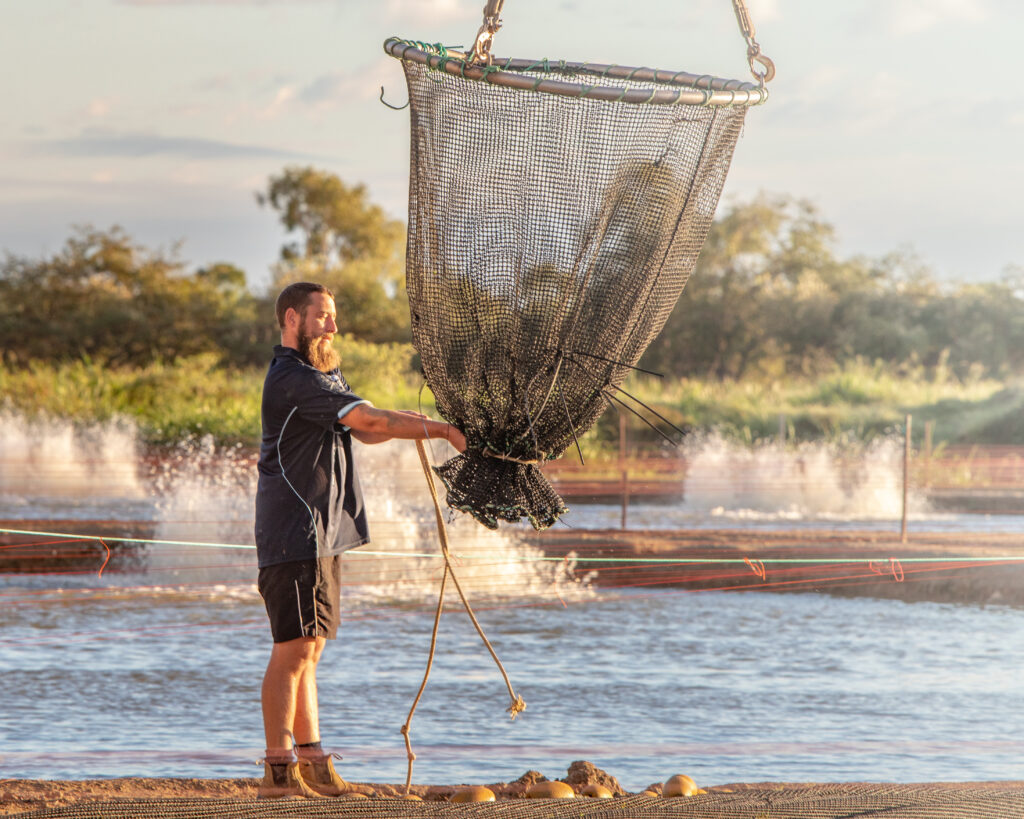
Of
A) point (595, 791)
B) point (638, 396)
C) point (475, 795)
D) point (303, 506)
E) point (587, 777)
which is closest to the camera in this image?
point (303, 506)

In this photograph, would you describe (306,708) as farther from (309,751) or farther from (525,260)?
(525,260)

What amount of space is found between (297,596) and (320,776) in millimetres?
589

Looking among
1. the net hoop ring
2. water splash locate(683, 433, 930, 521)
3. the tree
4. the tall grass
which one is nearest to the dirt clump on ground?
the net hoop ring

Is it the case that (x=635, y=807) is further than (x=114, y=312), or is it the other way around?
(x=114, y=312)

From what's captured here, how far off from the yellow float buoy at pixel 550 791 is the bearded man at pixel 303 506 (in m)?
0.75

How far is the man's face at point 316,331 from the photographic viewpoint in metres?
3.61

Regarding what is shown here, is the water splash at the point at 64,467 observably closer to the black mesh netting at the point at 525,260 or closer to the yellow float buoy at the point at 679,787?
the yellow float buoy at the point at 679,787

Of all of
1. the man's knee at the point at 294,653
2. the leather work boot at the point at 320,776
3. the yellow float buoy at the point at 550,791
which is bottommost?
the yellow float buoy at the point at 550,791

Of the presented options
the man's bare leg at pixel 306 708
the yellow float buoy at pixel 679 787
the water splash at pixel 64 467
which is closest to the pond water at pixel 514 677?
the yellow float buoy at pixel 679 787

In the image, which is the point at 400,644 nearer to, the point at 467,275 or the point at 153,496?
the point at 467,275

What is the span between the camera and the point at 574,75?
11.1ft

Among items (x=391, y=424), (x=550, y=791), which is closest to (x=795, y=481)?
(x=550, y=791)

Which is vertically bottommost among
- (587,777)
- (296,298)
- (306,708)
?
(587,777)

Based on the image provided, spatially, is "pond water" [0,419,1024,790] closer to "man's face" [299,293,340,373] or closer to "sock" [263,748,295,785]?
"sock" [263,748,295,785]
